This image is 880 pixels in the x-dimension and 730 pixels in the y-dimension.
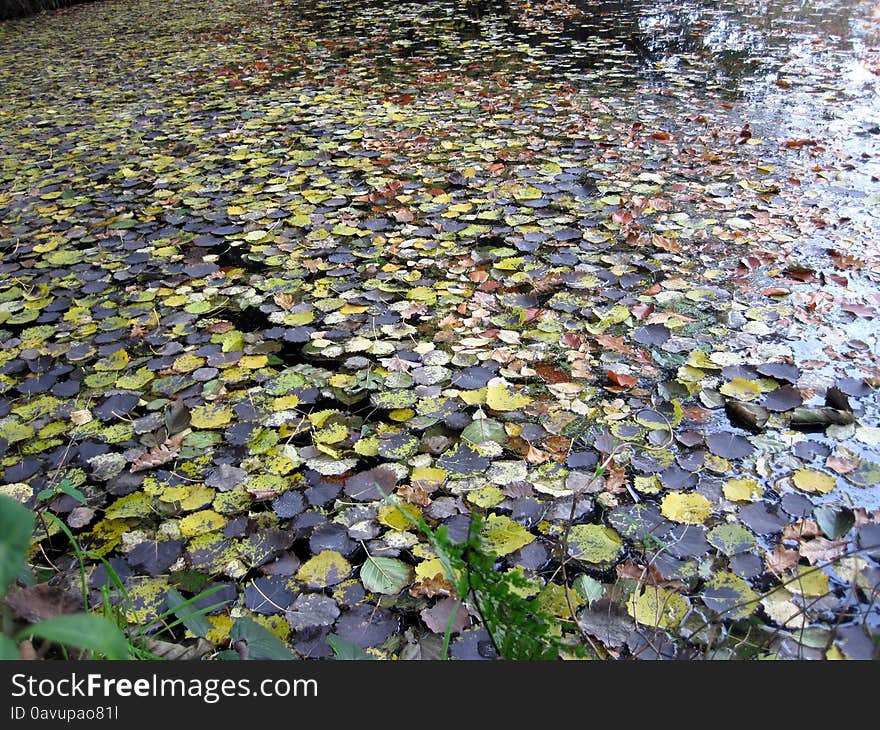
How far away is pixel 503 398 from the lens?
180cm

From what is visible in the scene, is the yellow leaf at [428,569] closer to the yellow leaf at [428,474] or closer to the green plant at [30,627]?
the yellow leaf at [428,474]

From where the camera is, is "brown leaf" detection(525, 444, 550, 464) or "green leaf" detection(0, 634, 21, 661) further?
"brown leaf" detection(525, 444, 550, 464)

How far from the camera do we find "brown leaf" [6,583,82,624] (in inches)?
37.3

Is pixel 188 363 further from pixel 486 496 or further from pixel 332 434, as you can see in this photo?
pixel 486 496

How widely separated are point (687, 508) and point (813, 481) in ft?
1.03

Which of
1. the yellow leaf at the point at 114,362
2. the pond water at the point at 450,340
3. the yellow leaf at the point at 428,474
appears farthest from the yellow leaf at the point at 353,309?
the yellow leaf at the point at 428,474

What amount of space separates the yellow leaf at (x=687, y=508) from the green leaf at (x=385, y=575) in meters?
0.59

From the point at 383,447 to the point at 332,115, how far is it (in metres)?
3.16

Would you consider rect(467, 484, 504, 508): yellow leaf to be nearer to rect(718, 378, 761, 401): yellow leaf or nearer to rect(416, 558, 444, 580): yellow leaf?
rect(416, 558, 444, 580): yellow leaf

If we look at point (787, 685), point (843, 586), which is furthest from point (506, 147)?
point (787, 685)

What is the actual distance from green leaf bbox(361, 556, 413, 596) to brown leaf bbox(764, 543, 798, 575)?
2.39 ft

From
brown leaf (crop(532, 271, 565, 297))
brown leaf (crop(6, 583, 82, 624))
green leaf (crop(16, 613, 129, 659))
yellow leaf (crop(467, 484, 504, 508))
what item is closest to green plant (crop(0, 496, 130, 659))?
green leaf (crop(16, 613, 129, 659))

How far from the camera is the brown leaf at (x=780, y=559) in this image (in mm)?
1307

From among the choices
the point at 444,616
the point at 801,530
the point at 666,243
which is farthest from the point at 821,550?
the point at 666,243
